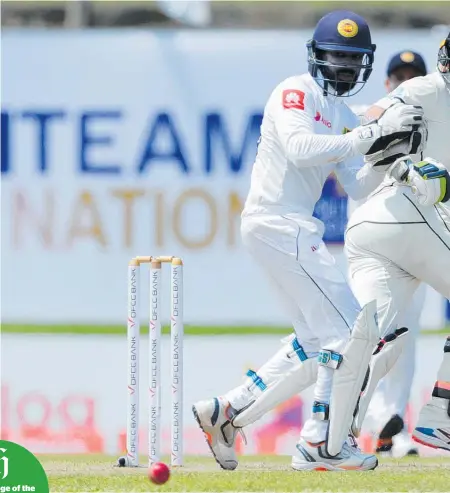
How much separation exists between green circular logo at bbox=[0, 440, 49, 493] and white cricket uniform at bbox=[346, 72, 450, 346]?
125 cm

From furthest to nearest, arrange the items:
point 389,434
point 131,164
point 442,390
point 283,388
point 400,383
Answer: point 131,164 → point 400,383 → point 389,434 → point 283,388 → point 442,390

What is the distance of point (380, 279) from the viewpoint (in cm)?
537

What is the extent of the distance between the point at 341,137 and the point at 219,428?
1.16m

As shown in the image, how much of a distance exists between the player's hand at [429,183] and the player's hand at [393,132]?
10 cm

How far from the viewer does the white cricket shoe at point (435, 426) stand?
5.43 meters

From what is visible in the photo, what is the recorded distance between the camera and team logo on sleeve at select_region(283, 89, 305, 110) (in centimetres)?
536

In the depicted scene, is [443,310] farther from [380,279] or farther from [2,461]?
[2,461]

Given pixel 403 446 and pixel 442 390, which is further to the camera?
pixel 403 446

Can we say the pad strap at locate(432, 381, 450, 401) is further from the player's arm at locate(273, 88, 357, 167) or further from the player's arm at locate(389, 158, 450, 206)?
the player's arm at locate(273, 88, 357, 167)

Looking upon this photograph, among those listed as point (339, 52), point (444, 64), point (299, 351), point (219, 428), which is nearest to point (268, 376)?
point (299, 351)

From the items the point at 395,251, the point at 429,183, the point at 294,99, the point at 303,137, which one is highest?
the point at 294,99

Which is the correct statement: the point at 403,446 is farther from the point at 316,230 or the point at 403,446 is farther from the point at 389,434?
the point at 316,230

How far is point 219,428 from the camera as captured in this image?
564cm

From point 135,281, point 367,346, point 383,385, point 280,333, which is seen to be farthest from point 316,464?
point 280,333
